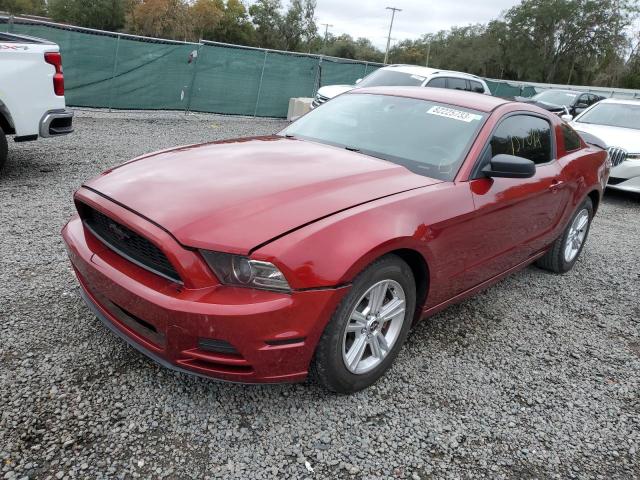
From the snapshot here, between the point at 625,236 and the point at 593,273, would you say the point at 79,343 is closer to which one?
the point at 593,273

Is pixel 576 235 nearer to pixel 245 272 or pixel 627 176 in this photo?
pixel 245 272

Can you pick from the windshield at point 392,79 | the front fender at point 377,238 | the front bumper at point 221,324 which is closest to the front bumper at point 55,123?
the front bumper at point 221,324

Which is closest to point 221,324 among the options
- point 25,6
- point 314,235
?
point 314,235

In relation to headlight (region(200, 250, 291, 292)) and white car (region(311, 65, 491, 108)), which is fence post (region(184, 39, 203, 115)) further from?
headlight (region(200, 250, 291, 292))

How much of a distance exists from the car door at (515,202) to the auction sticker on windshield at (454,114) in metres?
0.18

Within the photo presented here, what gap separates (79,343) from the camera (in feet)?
9.22

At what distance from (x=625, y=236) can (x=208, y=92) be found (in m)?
9.69

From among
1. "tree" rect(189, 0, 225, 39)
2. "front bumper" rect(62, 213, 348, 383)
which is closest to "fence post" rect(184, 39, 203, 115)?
"front bumper" rect(62, 213, 348, 383)

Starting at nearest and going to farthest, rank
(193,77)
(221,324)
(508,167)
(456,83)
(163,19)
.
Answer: (221,324) → (508,167) → (456,83) → (193,77) → (163,19)

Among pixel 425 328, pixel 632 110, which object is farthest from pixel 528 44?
pixel 425 328

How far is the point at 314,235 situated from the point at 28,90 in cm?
469

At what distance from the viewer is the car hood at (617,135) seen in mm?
8117

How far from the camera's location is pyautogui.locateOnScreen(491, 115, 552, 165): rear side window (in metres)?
3.38

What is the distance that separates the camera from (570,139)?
4.45 metres
